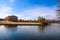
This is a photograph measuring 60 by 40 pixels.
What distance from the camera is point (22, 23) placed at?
2491 cm

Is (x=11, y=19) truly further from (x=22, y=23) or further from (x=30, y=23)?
(x=30, y=23)

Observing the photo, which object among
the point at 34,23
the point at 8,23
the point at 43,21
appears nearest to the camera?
the point at 8,23

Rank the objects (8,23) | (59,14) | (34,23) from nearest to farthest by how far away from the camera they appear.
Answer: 1. (59,14)
2. (8,23)
3. (34,23)

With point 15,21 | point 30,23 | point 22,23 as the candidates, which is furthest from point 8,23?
point 30,23

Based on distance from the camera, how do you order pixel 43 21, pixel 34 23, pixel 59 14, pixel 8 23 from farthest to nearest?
1. pixel 43 21
2. pixel 34 23
3. pixel 8 23
4. pixel 59 14

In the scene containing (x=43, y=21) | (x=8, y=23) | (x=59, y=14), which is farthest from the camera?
(x=43, y=21)

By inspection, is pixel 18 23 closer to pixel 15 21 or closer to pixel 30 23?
pixel 15 21

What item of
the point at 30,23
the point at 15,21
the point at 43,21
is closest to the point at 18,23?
the point at 15,21

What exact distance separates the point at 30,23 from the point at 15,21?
11.3 feet

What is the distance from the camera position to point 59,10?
633 inches

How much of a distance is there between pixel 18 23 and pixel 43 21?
7049mm

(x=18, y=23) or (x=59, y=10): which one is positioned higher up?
(x=59, y=10)

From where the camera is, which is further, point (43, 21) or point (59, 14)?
point (43, 21)

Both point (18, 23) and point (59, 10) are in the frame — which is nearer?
point (59, 10)
